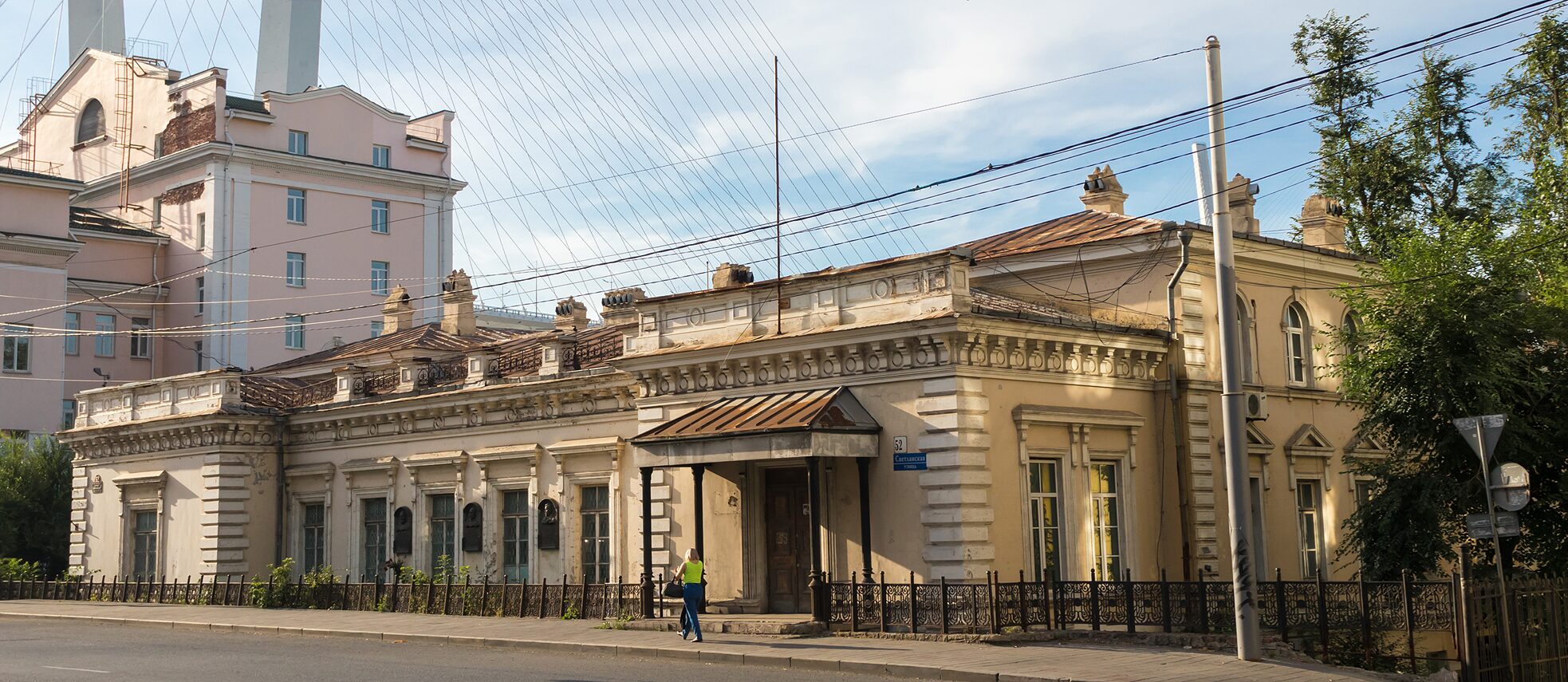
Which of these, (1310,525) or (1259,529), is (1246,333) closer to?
(1259,529)

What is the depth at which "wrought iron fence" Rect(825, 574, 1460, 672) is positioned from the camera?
18406 millimetres

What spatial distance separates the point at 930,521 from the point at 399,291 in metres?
24.2

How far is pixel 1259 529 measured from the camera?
27.5 metres

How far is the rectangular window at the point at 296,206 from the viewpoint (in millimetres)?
59781

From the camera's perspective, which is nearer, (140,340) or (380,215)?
(140,340)

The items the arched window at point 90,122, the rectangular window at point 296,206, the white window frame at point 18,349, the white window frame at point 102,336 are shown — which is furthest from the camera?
the arched window at point 90,122

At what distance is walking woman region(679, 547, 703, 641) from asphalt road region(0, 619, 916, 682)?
0.39 meters

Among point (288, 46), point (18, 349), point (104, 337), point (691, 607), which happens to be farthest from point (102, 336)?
point (691, 607)

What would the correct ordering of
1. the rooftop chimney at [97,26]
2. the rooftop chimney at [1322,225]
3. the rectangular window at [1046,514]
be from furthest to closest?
the rooftop chimney at [97,26] → the rooftop chimney at [1322,225] → the rectangular window at [1046,514]

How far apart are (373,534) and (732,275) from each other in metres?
12.4

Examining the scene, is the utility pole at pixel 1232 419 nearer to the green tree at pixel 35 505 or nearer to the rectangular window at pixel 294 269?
the green tree at pixel 35 505

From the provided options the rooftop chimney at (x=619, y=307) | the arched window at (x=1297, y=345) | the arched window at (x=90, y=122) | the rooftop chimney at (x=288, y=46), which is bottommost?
the arched window at (x=1297, y=345)

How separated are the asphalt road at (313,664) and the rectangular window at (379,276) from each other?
123 feet

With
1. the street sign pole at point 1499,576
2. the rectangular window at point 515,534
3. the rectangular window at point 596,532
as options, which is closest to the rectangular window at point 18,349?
the rectangular window at point 515,534
